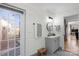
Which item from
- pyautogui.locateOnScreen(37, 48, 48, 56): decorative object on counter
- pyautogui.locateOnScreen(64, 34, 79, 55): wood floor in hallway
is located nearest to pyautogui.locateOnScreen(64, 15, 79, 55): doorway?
pyautogui.locateOnScreen(64, 34, 79, 55): wood floor in hallway

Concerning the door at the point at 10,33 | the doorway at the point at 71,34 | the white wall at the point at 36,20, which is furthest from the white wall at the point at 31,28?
the doorway at the point at 71,34

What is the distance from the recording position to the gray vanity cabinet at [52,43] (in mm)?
1553

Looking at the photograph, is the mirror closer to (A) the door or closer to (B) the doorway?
(B) the doorway

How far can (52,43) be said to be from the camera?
63.3 inches

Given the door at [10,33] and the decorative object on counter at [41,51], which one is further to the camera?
the decorative object on counter at [41,51]

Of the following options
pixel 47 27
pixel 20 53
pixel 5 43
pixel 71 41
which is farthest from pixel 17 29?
pixel 71 41

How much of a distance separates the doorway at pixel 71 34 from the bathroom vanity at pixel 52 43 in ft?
0.49

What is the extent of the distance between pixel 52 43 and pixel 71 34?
354 millimetres

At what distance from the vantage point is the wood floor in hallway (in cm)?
152

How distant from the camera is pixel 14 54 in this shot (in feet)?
4.74

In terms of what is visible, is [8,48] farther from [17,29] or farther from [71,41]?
[71,41]

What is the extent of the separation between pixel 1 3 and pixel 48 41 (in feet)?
3.01

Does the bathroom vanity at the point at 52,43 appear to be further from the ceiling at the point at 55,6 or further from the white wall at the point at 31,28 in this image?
the ceiling at the point at 55,6

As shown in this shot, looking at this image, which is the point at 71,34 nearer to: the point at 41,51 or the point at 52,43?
the point at 52,43
